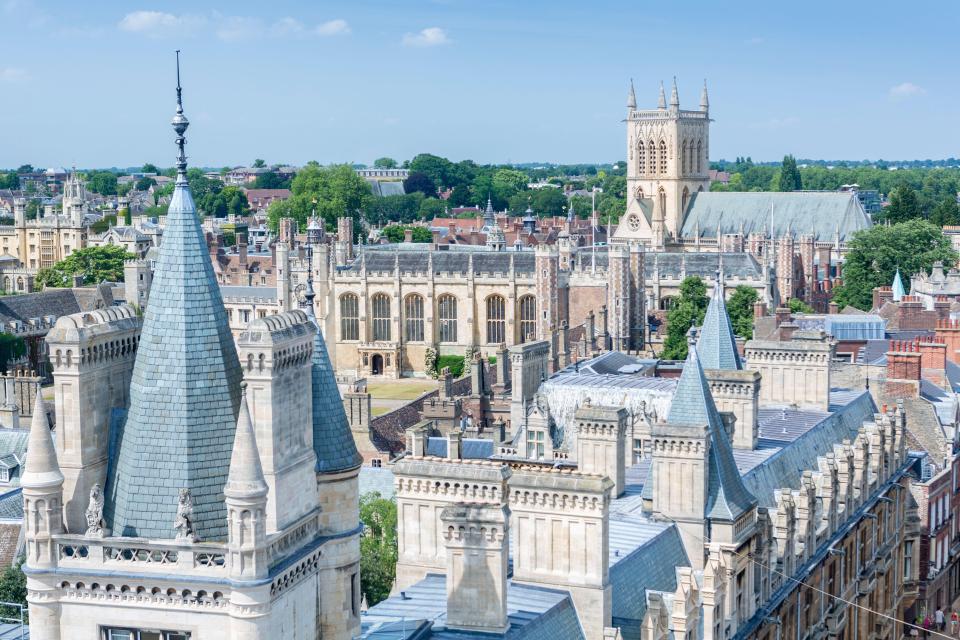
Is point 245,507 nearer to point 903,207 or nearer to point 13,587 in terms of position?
point 13,587

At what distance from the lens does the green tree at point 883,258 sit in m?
95.4

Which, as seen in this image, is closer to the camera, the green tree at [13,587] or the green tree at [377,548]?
the green tree at [13,587]

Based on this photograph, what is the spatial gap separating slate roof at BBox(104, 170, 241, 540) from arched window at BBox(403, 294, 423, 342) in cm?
7236

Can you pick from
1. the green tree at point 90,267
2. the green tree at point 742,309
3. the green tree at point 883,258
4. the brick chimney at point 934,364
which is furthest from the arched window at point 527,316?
the green tree at point 90,267

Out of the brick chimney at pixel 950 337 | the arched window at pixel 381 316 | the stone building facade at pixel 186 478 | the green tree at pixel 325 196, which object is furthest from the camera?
the green tree at pixel 325 196

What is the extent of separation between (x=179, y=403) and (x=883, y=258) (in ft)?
282

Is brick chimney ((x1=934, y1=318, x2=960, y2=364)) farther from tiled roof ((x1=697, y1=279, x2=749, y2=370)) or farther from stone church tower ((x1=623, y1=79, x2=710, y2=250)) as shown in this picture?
stone church tower ((x1=623, y1=79, x2=710, y2=250))

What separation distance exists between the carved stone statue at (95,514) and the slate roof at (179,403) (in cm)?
26

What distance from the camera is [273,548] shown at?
15.3 meters

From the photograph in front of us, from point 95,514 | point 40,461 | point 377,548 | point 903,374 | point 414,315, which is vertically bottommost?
point 377,548

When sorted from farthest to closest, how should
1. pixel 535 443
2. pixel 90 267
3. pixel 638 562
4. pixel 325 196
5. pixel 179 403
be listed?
pixel 325 196
pixel 90 267
pixel 535 443
pixel 638 562
pixel 179 403

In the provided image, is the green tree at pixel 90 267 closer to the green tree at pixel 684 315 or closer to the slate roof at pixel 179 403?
the green tree at pixel 684 315

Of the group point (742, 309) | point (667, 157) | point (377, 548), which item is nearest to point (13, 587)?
point (377, 548)

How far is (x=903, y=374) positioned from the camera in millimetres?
43094
